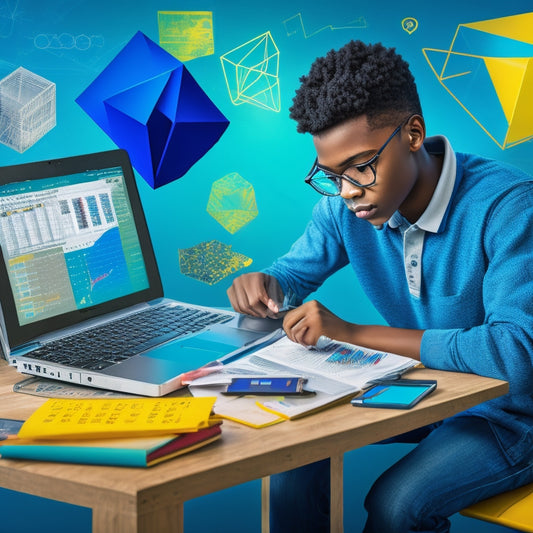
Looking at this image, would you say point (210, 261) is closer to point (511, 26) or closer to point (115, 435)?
point (511, 26)

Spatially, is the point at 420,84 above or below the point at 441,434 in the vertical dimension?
above

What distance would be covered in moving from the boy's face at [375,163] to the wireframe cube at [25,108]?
37.6 inches

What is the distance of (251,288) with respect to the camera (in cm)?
144

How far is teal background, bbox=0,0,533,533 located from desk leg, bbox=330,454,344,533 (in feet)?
3.11

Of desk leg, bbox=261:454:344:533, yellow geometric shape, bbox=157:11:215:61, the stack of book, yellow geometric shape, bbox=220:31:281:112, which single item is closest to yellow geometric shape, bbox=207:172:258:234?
yellow geometric shape, bbox=220:31:281:112

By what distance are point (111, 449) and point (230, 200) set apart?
143 cm

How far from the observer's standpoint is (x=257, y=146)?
86.0 inches

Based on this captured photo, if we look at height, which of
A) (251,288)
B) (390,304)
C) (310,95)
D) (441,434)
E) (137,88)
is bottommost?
(441,434)

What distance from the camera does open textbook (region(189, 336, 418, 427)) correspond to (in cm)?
98

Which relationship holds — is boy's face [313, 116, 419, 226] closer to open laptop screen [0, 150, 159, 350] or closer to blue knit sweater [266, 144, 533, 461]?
blue knit sweater [266, 144, 533, 461]

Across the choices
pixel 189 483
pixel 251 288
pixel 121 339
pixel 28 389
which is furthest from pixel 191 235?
pixel 189 483

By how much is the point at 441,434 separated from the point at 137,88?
1.26 metres

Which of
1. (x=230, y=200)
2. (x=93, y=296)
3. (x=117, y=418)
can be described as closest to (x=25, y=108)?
(x=230, y=200)

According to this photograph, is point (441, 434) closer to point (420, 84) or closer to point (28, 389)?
point (28, 389)
